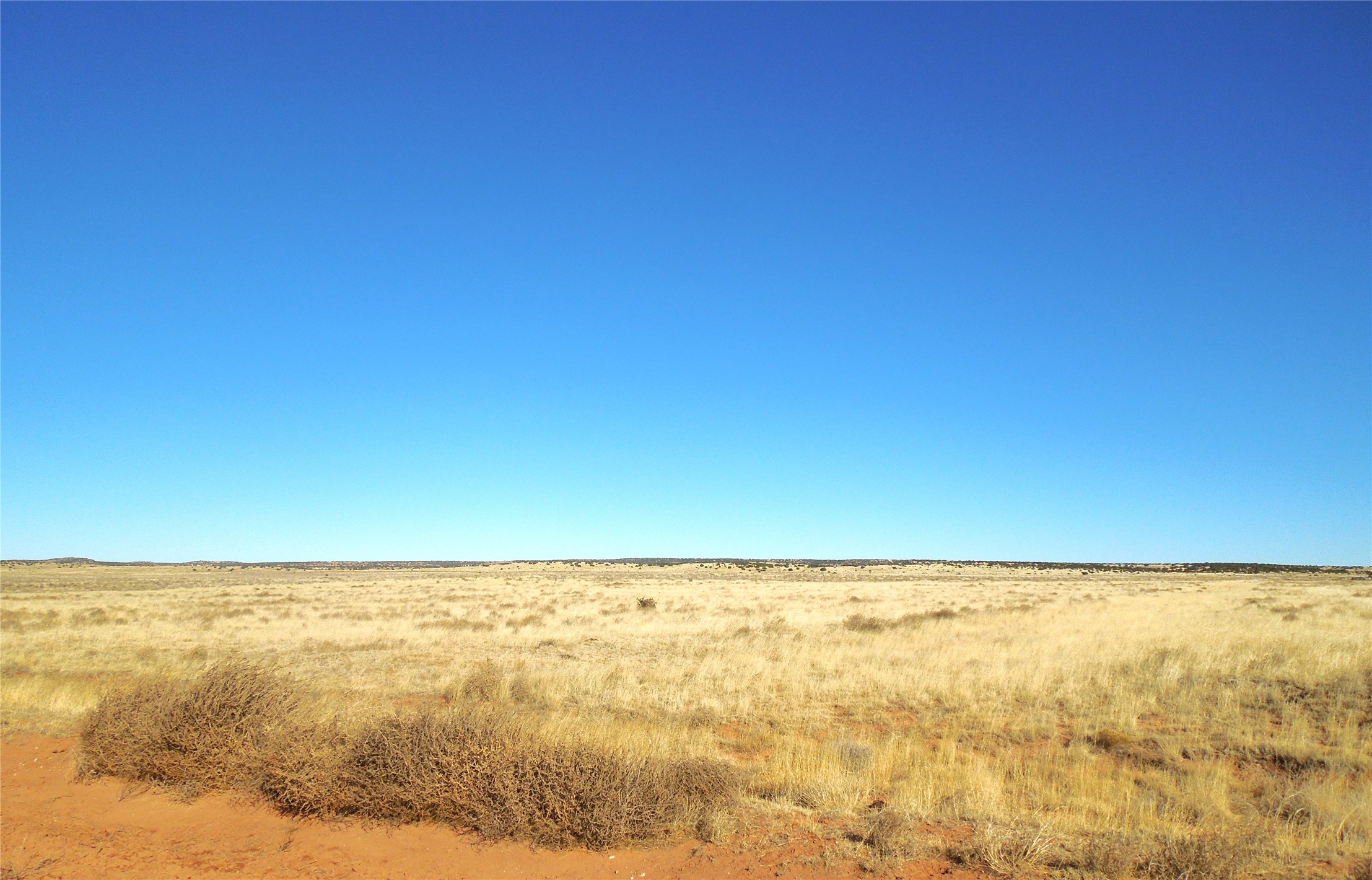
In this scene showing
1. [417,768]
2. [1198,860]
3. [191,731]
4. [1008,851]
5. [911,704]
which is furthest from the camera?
[911,704]

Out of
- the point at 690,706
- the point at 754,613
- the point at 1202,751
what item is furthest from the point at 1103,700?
the point at 754,613

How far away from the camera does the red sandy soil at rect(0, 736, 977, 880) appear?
6.63 m

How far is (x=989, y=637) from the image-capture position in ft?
72.2

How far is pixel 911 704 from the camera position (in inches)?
542

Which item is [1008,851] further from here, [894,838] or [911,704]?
[911,704]

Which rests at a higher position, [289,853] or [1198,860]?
[1198,860]

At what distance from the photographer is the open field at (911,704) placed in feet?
23.3

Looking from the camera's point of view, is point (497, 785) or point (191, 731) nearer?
point (497, 785)

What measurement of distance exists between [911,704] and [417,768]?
9.33m

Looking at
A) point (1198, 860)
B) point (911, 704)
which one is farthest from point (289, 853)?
point (911, 704)

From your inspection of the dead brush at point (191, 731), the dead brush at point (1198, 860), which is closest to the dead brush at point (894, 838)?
the dead brush at point (1198, 860)

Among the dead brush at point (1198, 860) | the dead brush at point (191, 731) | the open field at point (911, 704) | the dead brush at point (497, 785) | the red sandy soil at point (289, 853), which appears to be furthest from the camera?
the dead brush at point (191, 731)

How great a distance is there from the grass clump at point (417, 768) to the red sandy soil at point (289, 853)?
211 mm

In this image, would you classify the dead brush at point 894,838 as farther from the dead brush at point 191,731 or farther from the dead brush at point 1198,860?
the dead brush at point 191,731
